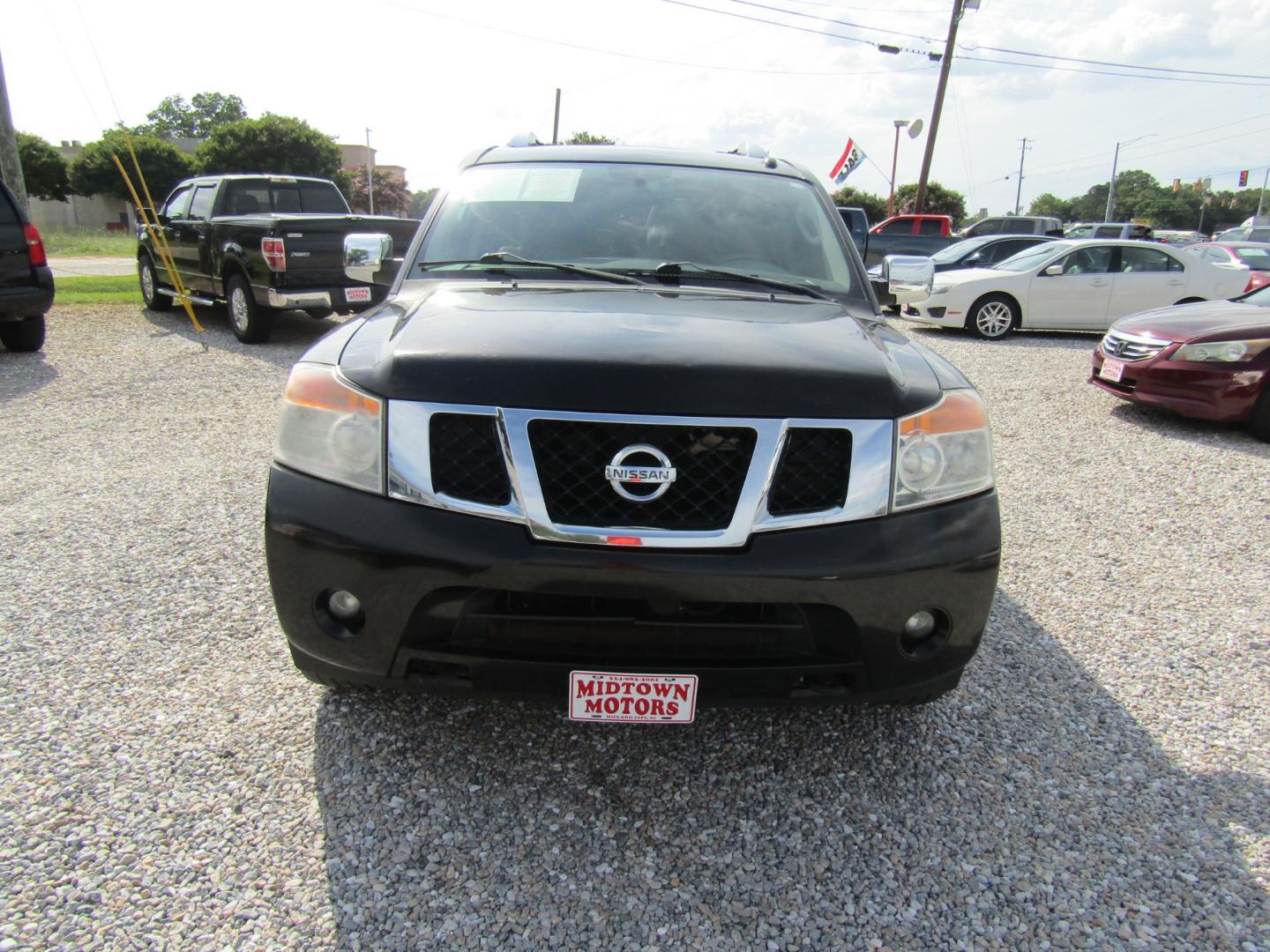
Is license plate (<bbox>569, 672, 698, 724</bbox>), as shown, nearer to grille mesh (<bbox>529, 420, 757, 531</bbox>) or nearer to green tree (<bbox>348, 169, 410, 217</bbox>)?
grille mesh (<bbox>529, 420, 757, 531</bbox>)

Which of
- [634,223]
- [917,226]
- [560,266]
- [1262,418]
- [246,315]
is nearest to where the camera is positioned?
[560,266]

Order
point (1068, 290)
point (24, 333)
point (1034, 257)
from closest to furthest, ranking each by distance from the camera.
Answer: point (24, 333) → point (1068, 290) → point (1034, 257)

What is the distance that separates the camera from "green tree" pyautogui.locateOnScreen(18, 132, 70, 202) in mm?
47469

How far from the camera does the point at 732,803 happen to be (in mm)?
2375

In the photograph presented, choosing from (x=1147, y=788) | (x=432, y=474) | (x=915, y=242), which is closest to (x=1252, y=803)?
(x=1147, y=788)

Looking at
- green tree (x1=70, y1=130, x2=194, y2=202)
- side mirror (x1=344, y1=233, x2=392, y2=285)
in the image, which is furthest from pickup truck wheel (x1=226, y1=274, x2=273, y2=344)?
green tree (x1=70, y1=130, x2=194, y2=202)

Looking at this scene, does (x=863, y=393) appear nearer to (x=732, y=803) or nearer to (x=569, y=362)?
(x=569, y=362)

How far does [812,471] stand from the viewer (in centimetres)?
209

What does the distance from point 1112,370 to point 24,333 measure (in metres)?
10.8

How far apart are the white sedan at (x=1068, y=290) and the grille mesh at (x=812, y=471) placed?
11058 mm

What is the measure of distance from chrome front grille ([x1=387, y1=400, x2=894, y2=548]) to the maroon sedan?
6326mm

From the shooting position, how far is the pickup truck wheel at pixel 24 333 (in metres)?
9.26

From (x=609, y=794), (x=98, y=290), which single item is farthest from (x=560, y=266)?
(x=98, y=290)

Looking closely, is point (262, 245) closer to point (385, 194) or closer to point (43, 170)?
point (43, 170)
